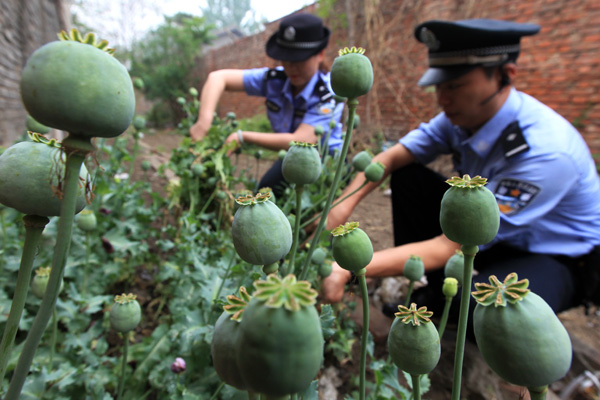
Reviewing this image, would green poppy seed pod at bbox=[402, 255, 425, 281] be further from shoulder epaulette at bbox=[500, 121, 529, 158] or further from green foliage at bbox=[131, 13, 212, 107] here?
green foliage at bbox=[131, 13, 212, 107]

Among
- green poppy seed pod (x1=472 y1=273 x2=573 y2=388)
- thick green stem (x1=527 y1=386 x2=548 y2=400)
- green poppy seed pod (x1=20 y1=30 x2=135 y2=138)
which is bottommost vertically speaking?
thick green stem (x1=527 y1=386 x2=548 y2=400)

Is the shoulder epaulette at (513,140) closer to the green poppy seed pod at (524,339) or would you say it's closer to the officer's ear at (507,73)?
the officer's ear at (507,73)

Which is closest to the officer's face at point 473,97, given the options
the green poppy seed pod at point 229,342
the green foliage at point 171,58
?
the green poppy seed pod at point 229,342

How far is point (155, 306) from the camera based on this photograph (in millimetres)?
1756

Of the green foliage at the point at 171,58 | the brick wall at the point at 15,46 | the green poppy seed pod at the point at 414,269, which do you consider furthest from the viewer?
the green foliage at the point at 171,58

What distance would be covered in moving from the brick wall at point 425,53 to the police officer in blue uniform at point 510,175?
306 cm

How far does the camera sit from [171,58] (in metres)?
12.7

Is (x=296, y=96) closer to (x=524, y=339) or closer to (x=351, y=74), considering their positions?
(x=351, y=74)

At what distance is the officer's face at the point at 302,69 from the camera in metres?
2.27

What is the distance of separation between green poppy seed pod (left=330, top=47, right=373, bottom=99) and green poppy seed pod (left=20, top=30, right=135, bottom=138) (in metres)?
0.36

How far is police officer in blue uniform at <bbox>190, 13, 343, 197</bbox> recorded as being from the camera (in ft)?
7.07

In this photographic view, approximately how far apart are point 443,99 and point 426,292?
107cm

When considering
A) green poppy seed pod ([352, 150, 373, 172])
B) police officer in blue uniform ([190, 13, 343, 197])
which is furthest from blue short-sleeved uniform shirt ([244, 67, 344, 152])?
green poppy seed pod ([352, 150, 373, 172])

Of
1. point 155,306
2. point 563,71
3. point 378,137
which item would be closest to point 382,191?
point 378,137
